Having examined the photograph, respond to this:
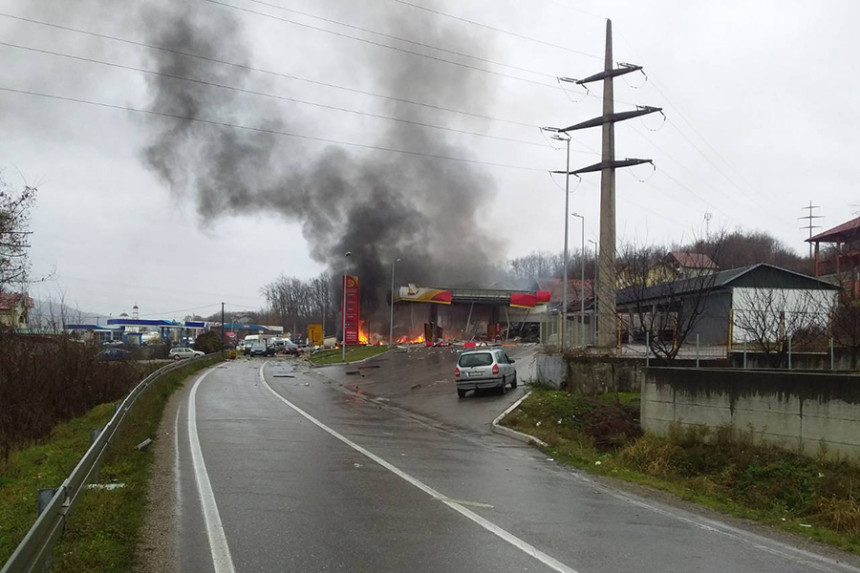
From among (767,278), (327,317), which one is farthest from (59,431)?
(327,317)

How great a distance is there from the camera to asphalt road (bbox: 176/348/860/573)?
549 cm

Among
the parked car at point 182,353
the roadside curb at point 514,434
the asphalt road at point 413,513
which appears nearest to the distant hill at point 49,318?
the asphalt road at point 413,513

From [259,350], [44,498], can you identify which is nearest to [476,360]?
[44,498]

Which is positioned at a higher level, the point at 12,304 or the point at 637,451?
the point at 12,304

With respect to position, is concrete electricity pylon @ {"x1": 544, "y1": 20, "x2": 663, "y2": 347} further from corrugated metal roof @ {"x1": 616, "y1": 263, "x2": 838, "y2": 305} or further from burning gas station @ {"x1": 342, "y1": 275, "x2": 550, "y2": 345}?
burning gas station @ {"x1": 342, "y1": 275, "x2": 550, "y2": 345}

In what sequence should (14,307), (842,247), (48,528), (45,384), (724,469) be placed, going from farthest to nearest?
(842,247) → (14,307) → (45,384) → (724,469) → (48,528)

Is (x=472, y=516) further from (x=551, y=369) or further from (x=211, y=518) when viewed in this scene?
(x=551, y=369)

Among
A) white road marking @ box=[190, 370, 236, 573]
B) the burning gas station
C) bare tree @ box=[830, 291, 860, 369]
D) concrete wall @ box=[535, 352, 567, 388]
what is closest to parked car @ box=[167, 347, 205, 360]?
the burning gas station

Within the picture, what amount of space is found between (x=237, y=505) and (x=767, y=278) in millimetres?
24961

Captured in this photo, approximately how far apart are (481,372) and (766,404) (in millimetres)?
10961

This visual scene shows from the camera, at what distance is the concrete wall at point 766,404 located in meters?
9.93

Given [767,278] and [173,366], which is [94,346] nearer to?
[173,366]

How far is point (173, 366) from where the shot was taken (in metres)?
27.5

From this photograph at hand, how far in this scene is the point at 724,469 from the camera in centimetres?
1096
